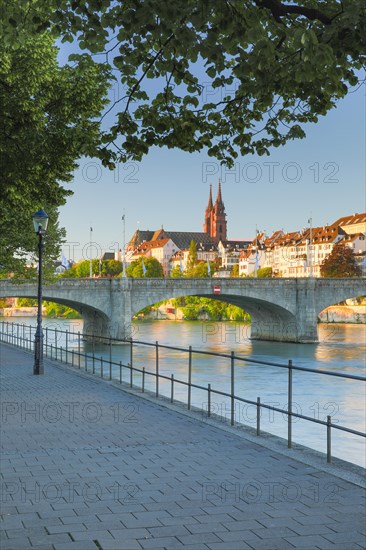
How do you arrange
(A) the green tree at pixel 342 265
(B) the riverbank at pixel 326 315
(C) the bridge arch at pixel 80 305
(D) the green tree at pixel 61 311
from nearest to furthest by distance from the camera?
(C) the bridge arch at pixel 80 305
(B) the riverbank at pixel 326 315
(D) the green tree at pixel 61 311
(A) the green tree at pixel 342 265

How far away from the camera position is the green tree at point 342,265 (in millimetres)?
120312

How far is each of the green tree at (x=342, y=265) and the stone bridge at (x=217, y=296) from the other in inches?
2066

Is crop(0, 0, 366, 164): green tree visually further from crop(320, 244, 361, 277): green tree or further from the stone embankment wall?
crop(320, 244, 361, 277): green tree

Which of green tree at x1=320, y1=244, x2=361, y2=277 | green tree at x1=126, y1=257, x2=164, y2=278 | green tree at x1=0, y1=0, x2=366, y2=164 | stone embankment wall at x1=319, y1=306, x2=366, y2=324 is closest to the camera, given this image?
green tree at x1=0, y1=0, x2=366, y2=164

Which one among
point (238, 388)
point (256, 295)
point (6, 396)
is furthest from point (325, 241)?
point (6, 396)

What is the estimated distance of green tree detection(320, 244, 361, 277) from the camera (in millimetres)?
120312

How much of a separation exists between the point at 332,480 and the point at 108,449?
275 centimetres

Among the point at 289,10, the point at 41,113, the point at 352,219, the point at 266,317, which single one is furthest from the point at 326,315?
the point at 289,10

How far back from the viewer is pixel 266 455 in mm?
8094

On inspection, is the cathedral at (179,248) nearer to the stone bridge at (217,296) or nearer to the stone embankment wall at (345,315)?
the stone embankment wall at (345,315)

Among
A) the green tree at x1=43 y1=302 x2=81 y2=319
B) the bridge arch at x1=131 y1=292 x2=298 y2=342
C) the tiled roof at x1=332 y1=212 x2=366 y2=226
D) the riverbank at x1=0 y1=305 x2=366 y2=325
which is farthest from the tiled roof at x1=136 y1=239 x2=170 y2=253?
the bridge arch at x1=131 y1=292 x2=298 y2=342

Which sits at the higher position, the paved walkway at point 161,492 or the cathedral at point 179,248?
the cathedral at point 179,248

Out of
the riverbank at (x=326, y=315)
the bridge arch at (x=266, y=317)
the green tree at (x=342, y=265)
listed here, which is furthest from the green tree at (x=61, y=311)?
the bridge arch at (x=266, y=317)

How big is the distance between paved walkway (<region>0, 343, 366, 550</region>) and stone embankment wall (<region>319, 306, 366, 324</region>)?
92.6 m
